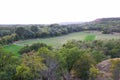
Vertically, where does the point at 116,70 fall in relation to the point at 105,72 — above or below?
above

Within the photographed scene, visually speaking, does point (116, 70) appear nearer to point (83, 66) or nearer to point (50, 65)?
point (83, 66)

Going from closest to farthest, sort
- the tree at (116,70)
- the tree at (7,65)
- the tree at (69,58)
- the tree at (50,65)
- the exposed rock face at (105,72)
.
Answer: the tree at (116,70)
the exposed rock face at (105,72)
the tree at (7,65)
the tree at (50,65)
the tree at (69,58)

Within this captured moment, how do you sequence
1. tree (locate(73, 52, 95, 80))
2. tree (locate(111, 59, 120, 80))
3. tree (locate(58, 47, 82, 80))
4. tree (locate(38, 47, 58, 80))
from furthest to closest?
tree (locate(58, 47, 82, 80)), tree (locate(73, 52, 95, 80)), tree (locate(38, 47, 58, 80)), tree (locate(111, 59, 120, 80))

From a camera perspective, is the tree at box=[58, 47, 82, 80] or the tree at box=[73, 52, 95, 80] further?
the tree at box=[58, 47, 82, 80]

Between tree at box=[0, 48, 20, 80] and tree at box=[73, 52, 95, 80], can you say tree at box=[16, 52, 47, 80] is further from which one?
A: tree at box=[73, 52, 95, 80]

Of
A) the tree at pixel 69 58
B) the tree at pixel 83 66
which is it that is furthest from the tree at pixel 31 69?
the tree at pixel 83 66

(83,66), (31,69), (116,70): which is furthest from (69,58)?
(116,70)

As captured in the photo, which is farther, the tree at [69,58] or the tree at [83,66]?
the tree at [69,58]

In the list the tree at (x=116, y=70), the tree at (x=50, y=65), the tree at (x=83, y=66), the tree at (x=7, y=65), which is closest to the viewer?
the tree at (x=116, y=70)

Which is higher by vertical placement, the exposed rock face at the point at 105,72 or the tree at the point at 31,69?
the tree at the point at 31,69

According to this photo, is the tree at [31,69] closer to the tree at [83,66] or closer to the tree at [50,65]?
the tree at [50,65]

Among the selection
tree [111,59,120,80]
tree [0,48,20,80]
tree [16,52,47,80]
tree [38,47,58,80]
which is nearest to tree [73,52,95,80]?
tree [38,47,58,80]

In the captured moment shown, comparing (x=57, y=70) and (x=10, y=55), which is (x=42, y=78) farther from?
(x=10, y=55)
